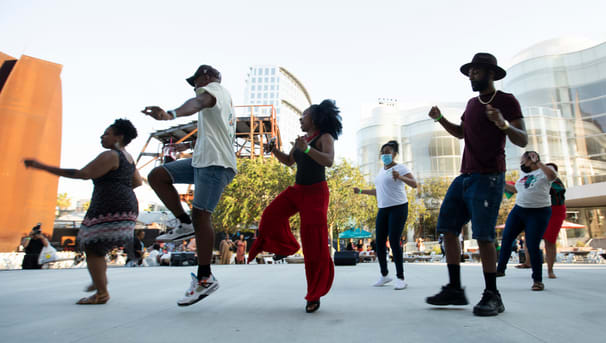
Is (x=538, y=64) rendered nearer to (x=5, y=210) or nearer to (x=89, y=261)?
(x=89, y=261)

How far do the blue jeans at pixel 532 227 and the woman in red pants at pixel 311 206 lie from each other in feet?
8.54

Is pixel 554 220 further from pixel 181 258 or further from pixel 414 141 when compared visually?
pixel 414 141

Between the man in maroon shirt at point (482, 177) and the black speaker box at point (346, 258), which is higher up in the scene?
the man in maroon shirt at point (482, 177)

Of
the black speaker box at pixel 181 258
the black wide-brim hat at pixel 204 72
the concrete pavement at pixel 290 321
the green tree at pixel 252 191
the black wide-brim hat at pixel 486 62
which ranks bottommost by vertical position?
the black speaker box at pixel 181 258

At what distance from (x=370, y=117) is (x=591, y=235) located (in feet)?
85.5

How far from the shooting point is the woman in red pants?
2.60 metres

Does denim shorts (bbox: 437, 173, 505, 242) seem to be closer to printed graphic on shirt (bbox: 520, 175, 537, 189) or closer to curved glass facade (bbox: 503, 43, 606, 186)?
printed graphic on shirt (bbox: 520, 175, 537, 189)

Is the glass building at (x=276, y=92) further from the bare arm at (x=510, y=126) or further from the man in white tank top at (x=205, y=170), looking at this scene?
the bare arm at (x=510, y=126)

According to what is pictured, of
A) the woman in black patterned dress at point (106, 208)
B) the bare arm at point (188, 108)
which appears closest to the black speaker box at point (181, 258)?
the woman in black patterned dress at point (106, 208)

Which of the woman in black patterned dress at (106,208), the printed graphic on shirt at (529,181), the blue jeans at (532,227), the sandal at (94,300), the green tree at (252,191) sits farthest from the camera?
the green tree at (252,191)

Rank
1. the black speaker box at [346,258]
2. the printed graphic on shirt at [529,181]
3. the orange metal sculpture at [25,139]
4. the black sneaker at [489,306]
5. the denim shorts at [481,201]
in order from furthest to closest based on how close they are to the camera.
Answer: the orange metal sculpture at [25,139]
the black speaker box at [346,258]
the printed graphic on shirt at [529,181]
the denim shorts at [481,201]
the black sneaker at [489,306]

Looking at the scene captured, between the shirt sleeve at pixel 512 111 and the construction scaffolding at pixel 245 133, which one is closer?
the shirt sleeve at pixel 512 111

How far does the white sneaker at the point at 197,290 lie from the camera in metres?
2.54

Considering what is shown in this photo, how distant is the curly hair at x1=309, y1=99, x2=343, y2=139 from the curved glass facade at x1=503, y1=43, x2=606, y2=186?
3390 cm
